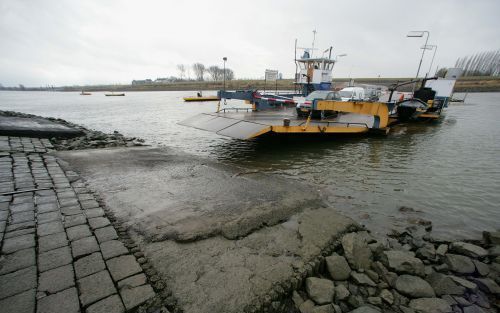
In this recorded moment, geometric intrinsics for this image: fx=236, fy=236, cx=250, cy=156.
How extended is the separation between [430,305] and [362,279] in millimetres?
694

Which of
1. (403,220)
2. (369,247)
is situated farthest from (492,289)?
(403,220)

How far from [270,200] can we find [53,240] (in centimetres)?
329

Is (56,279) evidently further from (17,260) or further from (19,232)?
(19,232)

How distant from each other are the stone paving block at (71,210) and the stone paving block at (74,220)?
133 mm

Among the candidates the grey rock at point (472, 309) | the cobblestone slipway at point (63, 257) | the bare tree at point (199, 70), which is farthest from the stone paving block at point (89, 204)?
the bare tree at point (199, 70)

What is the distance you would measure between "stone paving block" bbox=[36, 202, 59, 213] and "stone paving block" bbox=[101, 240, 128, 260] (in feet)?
4.93

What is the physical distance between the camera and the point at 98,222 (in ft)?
11.4

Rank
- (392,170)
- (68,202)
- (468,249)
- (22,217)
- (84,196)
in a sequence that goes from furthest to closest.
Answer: (392,170), (84,196), (68,202), (468,249), (22,217)

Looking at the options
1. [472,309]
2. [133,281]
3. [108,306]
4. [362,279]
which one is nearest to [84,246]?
[133,281]

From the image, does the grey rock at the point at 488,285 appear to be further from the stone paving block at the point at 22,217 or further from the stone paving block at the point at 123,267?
the stone paving block at the point at 22,217

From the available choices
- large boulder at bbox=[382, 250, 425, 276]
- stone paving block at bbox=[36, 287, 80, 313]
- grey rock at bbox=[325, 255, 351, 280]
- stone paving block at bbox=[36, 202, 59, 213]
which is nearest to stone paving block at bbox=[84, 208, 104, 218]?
stone paving block at bbox=[36, 202, 59, 213]

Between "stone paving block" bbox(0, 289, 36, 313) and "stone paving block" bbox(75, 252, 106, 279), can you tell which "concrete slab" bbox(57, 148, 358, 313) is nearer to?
"stone paving block" bbox(75, 252, 106, 279)

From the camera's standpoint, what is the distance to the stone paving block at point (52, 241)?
9.30 feet

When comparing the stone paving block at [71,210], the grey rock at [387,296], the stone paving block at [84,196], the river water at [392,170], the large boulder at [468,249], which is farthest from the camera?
the river water at [392,170]
